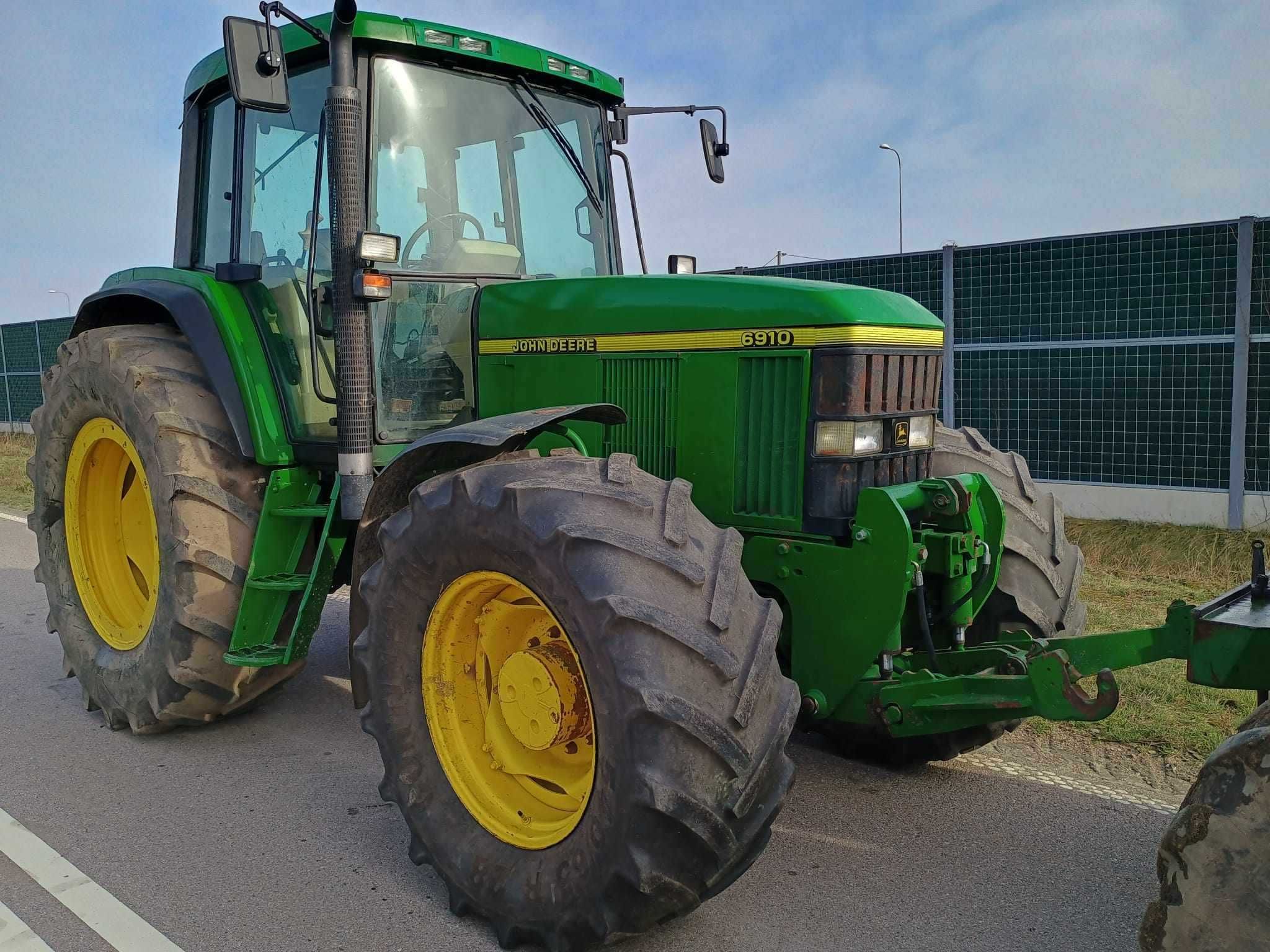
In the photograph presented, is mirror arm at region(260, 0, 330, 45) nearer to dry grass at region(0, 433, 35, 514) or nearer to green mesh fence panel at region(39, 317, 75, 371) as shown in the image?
dry grass at region(0, 433, 35, 514)

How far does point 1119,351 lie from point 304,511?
6.62 m

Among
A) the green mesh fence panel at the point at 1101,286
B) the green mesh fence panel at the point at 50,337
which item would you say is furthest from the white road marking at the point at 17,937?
the green mesh fence panel at the point at 50,337

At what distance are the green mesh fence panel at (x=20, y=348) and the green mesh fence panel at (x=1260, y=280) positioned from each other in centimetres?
1932

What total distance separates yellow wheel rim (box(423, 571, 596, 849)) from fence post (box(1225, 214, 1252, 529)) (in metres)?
6.51

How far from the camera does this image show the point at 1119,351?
840 centimetres

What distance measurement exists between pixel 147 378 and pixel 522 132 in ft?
5.88

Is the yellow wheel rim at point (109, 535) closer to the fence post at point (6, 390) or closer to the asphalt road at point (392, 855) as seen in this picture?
the asphalt road at point (392, 855)

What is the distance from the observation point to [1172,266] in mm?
8117

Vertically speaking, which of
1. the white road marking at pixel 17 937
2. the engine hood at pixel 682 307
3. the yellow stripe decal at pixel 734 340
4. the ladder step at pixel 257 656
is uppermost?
the engine hood at pixel 682 307

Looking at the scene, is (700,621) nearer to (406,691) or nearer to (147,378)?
(406,691)

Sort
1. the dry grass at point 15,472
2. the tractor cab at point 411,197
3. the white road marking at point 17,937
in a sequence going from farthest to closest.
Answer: the dry grass at point 15,472 → the tractor cab at point 411,197 → the white road marking at point 17,937

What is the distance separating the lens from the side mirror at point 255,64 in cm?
350

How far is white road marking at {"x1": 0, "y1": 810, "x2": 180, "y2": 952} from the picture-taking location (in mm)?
2971

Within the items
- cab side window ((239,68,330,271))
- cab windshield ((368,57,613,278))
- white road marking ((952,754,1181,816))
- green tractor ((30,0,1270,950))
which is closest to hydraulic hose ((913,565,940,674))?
green tractor ((30,0,1270,950))
